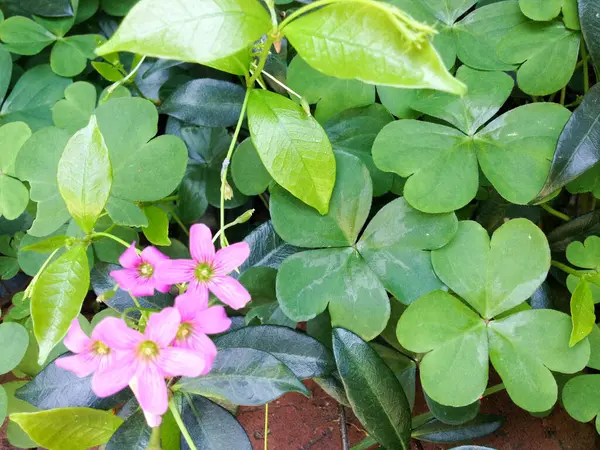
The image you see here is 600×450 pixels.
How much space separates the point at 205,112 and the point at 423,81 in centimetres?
72

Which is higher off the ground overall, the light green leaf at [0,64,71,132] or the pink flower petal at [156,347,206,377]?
the pink flower petal at [156,347,206,377]

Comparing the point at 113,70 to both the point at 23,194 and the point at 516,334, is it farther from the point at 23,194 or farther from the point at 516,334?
the point at 516,334

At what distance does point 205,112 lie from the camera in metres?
1.34

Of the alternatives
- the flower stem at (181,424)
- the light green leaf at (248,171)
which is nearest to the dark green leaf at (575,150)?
the light green leaf at (248,171)

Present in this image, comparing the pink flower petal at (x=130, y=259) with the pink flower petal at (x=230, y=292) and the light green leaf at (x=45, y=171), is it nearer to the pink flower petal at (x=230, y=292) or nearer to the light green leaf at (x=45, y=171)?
the pink flower petal at (x=230, y=292)

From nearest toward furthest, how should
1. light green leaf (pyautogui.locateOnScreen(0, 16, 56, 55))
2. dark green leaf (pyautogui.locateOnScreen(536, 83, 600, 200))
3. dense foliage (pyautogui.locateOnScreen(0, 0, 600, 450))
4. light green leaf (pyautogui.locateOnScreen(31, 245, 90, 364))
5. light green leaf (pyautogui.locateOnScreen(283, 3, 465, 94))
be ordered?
light green leaf (pyautogui.locateOnScreen(283, 3, 465, 94))
dense foliage (pyautogui.locateOnScreen(0, 0, 600, 450))
light green leaf (pyautogui.locateOnScreen(31, 245, 90, 364))
dark green leaf (pyautogui.locateOnScreen(536, 83, 600, 200))
light green leaf (pyautogui.locateOnScreen(0, 16, 56, 55))

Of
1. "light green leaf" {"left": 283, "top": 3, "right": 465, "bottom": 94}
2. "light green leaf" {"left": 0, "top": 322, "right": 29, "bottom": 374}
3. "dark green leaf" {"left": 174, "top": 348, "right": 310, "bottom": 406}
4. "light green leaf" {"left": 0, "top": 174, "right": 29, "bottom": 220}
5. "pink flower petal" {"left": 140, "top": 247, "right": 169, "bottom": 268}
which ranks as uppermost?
"light green leaf" {"left": 283, "top": 3, "right": 465, "bottom": 94}

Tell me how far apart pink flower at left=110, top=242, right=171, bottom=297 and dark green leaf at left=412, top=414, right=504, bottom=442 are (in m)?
0.67

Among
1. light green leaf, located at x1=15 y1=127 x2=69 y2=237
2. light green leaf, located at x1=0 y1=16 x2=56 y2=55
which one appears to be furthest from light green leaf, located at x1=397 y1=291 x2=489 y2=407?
light green leaf, located at x1=0 y1=16 x2=56 y2=55

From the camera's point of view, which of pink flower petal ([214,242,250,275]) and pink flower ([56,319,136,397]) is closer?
pink flower ([56,319,136,397])

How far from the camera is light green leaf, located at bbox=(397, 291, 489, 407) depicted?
104 cm

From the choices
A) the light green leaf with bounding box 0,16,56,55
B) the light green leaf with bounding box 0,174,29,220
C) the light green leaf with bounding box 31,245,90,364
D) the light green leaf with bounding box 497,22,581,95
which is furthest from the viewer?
the light green leaf with bounding box 0,16,56,55

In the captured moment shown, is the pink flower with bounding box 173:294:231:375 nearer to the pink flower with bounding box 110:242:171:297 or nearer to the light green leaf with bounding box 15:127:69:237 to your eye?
the pink flower with bounding box 110:242:171:297

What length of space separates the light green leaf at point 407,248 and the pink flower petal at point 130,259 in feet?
1.49
